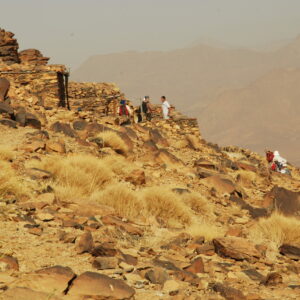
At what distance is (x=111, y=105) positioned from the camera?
956 inches

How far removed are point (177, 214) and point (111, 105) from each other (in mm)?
15727

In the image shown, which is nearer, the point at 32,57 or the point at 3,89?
the point at 3,89

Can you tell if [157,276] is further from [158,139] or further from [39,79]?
[39,79]

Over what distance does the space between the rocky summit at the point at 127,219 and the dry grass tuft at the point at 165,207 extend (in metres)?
0.02

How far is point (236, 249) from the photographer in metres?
6.80

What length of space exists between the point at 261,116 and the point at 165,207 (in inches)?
4821

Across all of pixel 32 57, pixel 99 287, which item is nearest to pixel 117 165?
pixel 99 287

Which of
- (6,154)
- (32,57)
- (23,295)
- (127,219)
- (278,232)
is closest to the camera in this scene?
(23,295)

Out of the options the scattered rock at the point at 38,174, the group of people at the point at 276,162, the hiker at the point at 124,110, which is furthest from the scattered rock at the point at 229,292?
the hiker at the point at 124,110

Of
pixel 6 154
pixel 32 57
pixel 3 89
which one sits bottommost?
pixel 6 154

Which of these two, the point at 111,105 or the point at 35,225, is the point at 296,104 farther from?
the point at 35,225

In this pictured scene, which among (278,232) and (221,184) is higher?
(278,232)

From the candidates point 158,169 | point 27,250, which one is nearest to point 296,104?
point 158,169

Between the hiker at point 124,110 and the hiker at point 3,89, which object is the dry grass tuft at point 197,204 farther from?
the hiker at point 124,110
